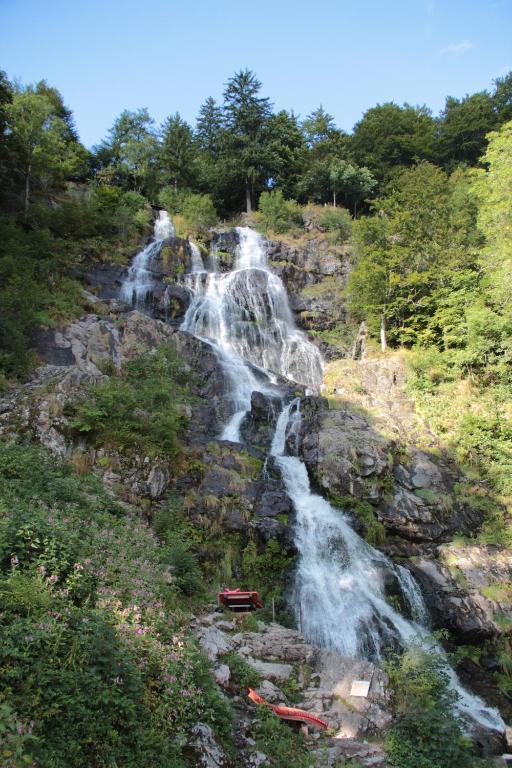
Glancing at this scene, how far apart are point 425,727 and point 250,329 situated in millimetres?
17658

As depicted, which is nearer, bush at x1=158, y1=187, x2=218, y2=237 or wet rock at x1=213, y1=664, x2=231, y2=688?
wet rock at x1=213, y1=664, x2=231, y2=688

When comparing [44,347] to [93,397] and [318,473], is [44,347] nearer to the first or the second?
[93,397]

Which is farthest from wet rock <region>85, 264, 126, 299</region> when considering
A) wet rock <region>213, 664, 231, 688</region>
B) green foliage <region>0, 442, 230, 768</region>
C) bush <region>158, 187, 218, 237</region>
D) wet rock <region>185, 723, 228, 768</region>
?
wet rock <region>185, 723, 228, 768</region>

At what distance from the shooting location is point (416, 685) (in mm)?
7465

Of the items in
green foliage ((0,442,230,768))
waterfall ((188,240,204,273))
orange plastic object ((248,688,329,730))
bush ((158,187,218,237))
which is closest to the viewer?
green foliage ((0,442,230,768))

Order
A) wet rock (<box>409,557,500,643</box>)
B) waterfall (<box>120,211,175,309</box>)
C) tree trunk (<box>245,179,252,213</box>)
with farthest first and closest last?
1. tree trunk (<box>245,179,252,213</box>)
2. waterfall (<box>120,211,175,309</box>)
3. wet rock (<box>409,557,500,643</box>)

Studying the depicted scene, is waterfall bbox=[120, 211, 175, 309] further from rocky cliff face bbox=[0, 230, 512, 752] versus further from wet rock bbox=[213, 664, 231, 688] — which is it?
wet rock bbox=[213, 664, 231, 688]

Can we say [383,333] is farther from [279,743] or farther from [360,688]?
[279,743]

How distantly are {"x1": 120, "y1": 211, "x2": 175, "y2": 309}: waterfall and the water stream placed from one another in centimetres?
7

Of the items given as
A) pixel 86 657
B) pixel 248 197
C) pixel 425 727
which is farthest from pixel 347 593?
pixel 248 197

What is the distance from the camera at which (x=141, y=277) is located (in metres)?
23.4

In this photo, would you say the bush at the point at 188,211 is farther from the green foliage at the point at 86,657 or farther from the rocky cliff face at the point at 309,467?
the green foliage at the point at 86,657

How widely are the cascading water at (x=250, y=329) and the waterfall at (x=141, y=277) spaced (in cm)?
202

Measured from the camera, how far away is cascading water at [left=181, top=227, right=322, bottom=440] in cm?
1952
